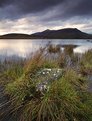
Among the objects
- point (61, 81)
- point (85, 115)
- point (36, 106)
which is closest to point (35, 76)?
point (61, 81)

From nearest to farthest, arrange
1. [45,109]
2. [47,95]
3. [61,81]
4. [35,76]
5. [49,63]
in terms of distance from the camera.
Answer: [45,109] < [47,95] < [61,81] < [35,76] < [49,63]

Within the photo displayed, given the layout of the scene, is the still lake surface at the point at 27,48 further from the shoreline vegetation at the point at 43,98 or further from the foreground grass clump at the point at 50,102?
the foreground grass clump at the point at 50,102

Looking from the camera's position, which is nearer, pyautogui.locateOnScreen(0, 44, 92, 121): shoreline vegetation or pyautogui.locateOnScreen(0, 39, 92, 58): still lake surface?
pyautogui.locateOnScreen(0, 44, 92, 121): shoreline vegetation

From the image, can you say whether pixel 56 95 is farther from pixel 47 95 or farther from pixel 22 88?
pixel 22 88

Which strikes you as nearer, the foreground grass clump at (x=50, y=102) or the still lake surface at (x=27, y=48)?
the foreground grass clump at (x=50, y=102)

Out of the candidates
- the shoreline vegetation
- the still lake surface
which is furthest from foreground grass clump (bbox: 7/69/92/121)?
the still lake surface

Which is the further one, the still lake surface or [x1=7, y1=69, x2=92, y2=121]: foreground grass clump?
the still lake surface

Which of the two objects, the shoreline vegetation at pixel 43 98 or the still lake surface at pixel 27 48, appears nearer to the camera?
the shoreline vegetation at pixel 43 98

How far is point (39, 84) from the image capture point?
243 inches

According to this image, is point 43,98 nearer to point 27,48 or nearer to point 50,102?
point 50,102

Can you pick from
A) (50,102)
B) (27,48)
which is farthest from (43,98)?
(27,48)

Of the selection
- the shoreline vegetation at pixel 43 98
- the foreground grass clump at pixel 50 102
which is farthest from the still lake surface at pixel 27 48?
the foreground grass clump at pixel 50 102

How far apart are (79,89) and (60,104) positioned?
59.7 inches

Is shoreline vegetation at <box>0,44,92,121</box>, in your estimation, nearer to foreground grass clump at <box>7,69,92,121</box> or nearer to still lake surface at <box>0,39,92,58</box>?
foreground grass clump at <box>7,69,92,121</box>
